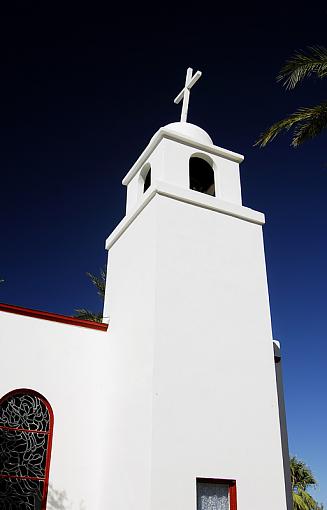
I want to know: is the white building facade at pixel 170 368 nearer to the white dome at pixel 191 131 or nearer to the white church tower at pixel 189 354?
the white church tower at pixel 189 354

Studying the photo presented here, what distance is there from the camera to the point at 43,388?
8.88 m

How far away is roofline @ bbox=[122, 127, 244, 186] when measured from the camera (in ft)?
33.9

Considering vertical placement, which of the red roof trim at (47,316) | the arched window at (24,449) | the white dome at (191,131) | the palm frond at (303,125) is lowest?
the arched window at (24,449)

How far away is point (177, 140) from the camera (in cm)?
1042

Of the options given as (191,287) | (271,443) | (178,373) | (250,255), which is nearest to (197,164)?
(250,255)

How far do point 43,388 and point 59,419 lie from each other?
619mm

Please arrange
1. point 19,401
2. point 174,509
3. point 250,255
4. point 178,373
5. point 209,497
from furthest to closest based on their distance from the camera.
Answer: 1. point 250,255
2. point 19,401
3. point 178,373
4. point 209,497
5. point 174,509

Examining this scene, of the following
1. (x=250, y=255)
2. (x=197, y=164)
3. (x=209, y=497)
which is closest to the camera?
(x=209, y=497)

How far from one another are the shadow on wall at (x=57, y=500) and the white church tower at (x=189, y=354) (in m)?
0.63

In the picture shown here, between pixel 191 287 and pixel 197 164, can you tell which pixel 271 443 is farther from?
pixel 197 164

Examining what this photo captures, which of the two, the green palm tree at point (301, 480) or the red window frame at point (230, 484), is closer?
the red window frame at point (230, 484)

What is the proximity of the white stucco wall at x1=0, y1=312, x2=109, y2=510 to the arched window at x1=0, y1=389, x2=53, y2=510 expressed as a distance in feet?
0.48

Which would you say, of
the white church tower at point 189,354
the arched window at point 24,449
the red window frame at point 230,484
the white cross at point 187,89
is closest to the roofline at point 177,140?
the white church tower at point 189,354

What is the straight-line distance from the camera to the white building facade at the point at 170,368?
24.2ft
